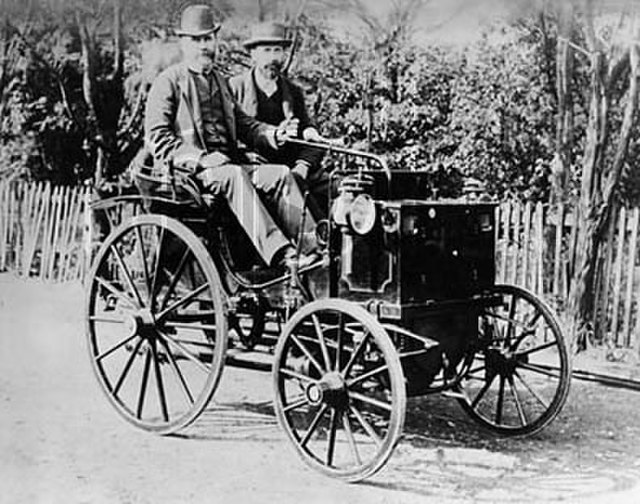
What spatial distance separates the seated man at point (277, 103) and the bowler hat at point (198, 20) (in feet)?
0.24

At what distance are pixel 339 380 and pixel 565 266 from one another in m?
0.61

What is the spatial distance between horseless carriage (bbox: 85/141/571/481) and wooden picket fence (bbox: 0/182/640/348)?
0.07 metres

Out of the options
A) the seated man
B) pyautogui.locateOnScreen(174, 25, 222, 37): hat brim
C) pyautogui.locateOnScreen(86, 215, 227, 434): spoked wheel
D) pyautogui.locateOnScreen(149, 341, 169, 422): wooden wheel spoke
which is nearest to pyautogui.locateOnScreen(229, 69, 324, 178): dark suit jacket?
the seated man

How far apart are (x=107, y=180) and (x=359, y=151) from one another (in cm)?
51

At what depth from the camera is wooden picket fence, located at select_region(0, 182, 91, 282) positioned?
7.10 feet

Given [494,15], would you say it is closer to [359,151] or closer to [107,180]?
[359,151]

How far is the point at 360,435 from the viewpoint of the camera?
2375 millimetres

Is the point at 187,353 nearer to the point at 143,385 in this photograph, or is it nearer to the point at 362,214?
the point at 143,385

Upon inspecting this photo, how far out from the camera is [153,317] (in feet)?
8.01

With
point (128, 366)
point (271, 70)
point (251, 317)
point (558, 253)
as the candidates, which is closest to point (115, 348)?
point (128, 366)

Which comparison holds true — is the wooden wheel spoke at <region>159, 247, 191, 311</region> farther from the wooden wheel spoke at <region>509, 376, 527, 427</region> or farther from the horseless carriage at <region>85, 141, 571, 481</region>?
the wooden wheel spoke at <region>509, 376, 527, 427</region>

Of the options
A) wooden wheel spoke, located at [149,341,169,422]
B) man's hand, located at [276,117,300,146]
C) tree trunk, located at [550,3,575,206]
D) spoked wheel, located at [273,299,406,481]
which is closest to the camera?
spoked wheel, located at [273,299,406,481]

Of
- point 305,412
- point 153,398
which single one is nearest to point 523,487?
point 305,412

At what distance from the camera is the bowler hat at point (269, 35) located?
2154 millimetres
